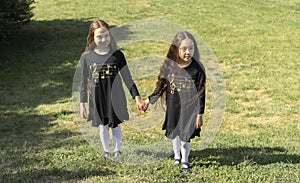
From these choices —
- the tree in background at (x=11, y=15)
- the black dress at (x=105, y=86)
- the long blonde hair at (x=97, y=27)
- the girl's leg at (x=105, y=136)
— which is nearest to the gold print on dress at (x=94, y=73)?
the black dress at (x=105, y=86)

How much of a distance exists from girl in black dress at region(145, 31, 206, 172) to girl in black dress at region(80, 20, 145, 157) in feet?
1.44

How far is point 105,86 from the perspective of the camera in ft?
17.6

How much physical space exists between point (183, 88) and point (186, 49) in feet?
1.72

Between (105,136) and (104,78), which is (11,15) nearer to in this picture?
(105,136)

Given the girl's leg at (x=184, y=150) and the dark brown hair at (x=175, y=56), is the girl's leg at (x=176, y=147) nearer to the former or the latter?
the girl's leg at (x=184, y=150)

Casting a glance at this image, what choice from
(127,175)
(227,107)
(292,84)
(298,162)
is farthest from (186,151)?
(292,84)

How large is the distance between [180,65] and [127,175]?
1.72m

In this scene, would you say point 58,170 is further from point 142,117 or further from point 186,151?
point 142,117

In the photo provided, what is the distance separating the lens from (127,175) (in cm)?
542

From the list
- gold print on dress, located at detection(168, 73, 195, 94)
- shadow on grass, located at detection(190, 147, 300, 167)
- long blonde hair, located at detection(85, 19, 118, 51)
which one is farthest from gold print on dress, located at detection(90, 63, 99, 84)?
shadow on grass, located at detection(190, 147, 300, 167)

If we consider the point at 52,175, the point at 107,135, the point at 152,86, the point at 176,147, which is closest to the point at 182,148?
the point at 176,147

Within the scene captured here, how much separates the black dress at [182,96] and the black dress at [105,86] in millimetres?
489

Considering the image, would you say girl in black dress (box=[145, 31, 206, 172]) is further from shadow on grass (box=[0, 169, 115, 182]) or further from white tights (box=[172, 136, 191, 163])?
shadow on grass (box=[0, 169, 115, 182])

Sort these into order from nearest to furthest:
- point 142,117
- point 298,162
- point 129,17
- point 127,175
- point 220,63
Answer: point 127,175 < point 298,162 < point 142,117 < point 220,63 < point 129,17
